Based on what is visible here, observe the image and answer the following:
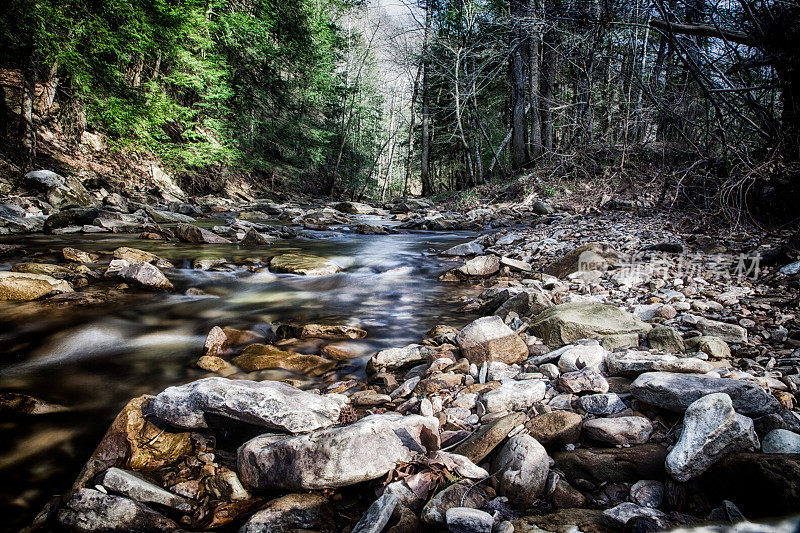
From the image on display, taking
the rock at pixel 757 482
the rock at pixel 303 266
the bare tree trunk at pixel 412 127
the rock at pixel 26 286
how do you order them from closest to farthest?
the rock at pixel 757 482 → the rock at pixel 26 286 → the rock at pixel 303 266 → the bare tree trunk at pixel 412 127

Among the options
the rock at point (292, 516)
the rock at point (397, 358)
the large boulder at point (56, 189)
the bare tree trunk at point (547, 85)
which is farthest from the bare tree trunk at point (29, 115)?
the bare tree trunk at point (547, 85)

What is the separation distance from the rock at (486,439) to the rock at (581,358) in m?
0.74

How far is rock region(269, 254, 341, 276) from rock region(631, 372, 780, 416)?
5179 mm

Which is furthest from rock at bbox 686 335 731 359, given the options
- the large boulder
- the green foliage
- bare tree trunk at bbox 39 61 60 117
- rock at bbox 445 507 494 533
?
bare tree trunk at bbox 39 61 60 117

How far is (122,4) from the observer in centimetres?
1228

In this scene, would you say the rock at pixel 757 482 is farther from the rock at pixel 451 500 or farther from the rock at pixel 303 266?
the rock at pixel 303 266

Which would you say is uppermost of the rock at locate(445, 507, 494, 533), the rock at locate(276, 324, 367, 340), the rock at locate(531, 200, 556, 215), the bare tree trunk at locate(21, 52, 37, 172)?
the bare tree trunk at locate(21, 52, 37, 172)

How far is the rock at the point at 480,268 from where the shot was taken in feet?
19.2

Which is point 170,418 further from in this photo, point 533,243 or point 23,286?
point 533,243

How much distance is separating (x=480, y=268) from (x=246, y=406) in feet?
14.5

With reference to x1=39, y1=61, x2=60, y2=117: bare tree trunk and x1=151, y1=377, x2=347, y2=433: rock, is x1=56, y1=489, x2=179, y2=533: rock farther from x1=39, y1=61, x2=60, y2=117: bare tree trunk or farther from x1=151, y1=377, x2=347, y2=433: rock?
x1=39, y1=61, x2=60, y2=117: bare tree trunk

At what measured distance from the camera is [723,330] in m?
2.56

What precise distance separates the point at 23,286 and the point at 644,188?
35.8 feet

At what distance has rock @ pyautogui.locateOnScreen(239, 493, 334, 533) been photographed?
1.51m
